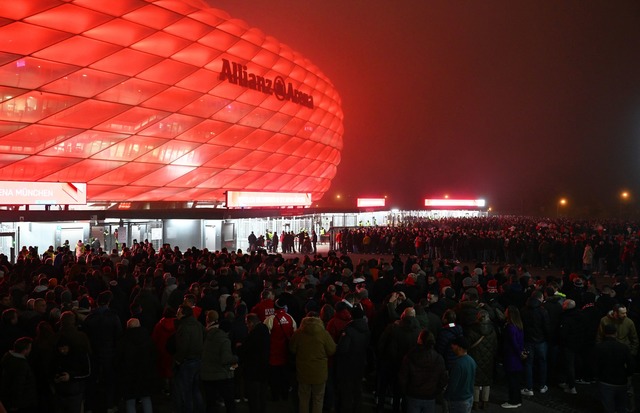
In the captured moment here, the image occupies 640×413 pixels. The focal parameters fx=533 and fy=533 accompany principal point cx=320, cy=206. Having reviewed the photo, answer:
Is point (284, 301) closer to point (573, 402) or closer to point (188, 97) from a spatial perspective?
point (573, 402)

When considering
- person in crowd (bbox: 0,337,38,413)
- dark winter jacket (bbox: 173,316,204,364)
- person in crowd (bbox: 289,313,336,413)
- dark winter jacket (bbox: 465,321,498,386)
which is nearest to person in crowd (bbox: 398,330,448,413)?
person in crowd (bbox: 289,313,336,413)

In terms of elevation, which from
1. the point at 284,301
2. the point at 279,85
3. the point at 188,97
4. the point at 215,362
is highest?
the point at 279,85

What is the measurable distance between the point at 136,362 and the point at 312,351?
228 cm

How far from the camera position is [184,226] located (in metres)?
29.6

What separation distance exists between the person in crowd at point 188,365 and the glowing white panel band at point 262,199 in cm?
2684

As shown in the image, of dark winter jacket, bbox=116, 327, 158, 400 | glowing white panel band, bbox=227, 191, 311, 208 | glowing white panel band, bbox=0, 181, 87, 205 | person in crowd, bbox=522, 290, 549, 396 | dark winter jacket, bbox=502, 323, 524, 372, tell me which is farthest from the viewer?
glowing white panel band, bbox=227, 191, 311, 208

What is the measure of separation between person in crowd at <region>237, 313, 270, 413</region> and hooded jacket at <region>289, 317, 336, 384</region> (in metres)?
0.43

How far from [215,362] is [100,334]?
1.74m

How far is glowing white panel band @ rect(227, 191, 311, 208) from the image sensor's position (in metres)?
34.0

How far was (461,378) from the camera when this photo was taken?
598 cm

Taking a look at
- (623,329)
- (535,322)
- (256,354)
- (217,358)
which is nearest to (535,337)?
(535,322)

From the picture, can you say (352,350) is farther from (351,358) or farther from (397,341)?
(397,341)

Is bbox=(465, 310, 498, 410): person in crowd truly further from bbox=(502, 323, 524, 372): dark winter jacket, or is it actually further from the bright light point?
the bright light point

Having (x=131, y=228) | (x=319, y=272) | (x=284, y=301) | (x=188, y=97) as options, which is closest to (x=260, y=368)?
(x=284, y=301)
